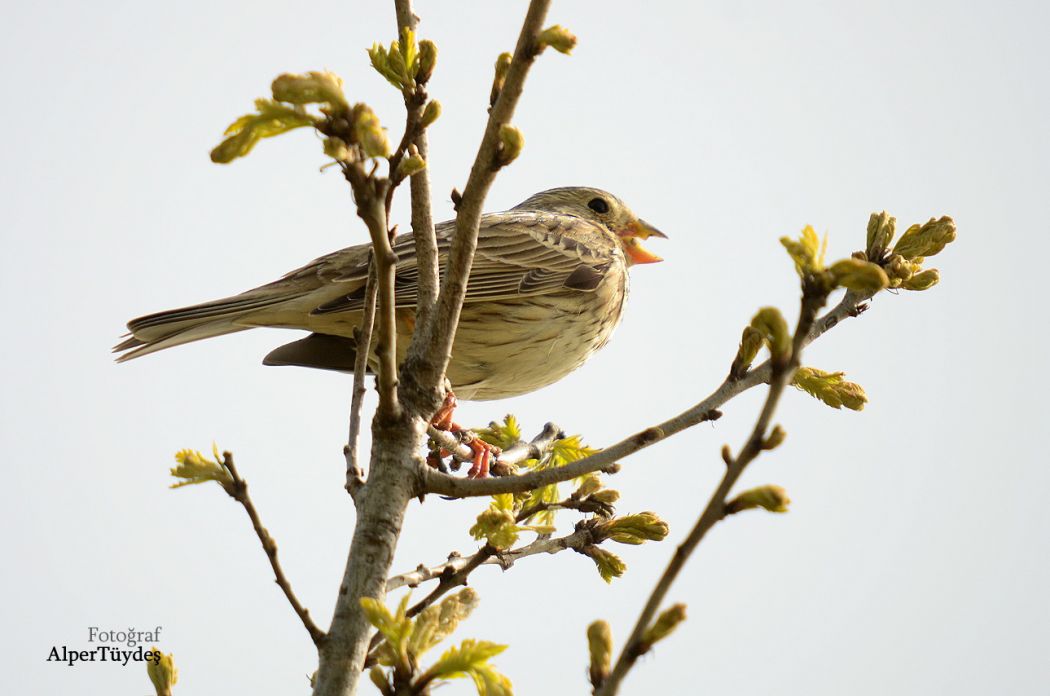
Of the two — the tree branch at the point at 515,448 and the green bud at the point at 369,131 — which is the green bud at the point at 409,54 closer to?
the green bud at the point at 369,131

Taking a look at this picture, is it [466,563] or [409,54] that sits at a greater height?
[409,54]

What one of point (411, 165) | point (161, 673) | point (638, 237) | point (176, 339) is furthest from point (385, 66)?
point (638, 237)

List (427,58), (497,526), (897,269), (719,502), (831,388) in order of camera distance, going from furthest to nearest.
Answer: (831,388), (897,269), (497,526), (427,58), (719,502)

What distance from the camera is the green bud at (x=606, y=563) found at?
11.0ft

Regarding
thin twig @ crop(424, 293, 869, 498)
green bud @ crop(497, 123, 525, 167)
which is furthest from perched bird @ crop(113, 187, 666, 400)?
green bud @ crop(497, 123, 525, 167)

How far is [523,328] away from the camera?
19.2 feet

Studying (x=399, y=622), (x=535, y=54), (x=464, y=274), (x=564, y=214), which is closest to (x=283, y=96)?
(x=535, y=54)

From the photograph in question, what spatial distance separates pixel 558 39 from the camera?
7.61 ft

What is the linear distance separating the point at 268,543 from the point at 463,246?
3.18ft

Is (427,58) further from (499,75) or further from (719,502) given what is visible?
(719,502)

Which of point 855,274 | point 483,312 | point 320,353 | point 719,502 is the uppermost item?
point 320,353

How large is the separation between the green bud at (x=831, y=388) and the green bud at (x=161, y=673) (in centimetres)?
193

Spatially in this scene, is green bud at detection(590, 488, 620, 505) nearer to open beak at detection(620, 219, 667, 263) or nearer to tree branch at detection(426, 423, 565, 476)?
tree branch at detection(426, 423, 565, 476)

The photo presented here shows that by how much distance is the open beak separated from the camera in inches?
292
